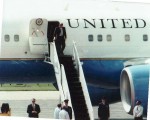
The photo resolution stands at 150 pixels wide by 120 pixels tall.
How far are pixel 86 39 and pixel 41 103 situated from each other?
542cm

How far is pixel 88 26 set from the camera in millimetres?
17312

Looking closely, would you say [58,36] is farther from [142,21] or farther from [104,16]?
[142,21]

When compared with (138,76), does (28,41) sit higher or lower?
higher

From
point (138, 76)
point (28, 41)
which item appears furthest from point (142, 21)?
point (28, 41)

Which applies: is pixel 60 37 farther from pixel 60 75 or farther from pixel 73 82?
pixel 73 82

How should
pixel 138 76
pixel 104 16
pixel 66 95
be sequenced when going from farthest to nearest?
pixel 104 16 < pixel 138 76 < pixel 66 95

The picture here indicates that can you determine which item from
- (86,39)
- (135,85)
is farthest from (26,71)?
(135,85)

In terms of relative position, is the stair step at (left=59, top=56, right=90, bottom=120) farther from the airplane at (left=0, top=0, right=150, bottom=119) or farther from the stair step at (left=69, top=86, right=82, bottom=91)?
the airplane at (left=0, top=0, right=150, bottom=119)

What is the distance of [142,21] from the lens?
57.7ft

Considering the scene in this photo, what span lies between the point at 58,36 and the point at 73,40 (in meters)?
0.76

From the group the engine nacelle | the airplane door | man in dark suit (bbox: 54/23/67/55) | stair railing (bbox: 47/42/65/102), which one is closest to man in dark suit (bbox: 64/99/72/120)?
stair railing (bbox: 47/42/65/102)

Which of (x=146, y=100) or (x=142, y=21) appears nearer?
(x=146, y=100)

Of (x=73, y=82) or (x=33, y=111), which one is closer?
(x=33, y=111)

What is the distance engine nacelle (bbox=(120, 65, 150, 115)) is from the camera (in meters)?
16.1
